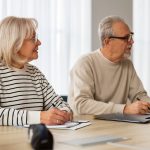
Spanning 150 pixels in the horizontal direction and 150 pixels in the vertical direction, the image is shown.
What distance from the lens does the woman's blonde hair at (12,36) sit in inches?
84.8

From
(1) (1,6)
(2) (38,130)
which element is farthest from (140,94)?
(2) (38,130)

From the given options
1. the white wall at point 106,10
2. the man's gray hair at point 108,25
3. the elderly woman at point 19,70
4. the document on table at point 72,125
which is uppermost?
the white wall at point 106,10

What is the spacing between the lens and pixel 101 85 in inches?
111

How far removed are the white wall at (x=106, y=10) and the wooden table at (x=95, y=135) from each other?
85.2 inches

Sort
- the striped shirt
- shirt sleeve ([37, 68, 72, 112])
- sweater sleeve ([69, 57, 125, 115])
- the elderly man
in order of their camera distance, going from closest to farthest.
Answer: the striped shirt
shirt sleeve ([37, 68, 72, 112])
sweater sleeve ([69, 57, 125, 115])
the elderly man

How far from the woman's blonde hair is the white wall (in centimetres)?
208

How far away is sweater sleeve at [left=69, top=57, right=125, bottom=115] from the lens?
8.25ft

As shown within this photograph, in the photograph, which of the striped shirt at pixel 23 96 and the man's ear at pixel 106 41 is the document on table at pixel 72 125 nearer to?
the striped shirt at pixel 23 96

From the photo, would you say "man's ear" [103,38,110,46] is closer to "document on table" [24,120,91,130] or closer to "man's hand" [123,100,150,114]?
"man's hand" [123,100,150,114]

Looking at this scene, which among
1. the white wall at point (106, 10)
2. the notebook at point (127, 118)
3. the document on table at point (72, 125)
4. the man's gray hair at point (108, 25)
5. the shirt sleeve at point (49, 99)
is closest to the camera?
the document on table at point (72, 125)

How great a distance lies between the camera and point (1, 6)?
3.49 m

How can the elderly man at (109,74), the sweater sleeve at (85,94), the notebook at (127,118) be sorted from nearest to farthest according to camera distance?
the notebook at (127,118), the sweater sleeve at (85,94), the elderly man at (109,74)

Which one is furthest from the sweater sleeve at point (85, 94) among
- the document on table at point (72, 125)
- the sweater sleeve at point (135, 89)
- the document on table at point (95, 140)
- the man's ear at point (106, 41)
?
the document on table at point (95, 140)

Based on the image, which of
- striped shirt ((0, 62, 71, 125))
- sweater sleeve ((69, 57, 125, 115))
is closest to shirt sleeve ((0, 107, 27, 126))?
striped shirt ((0, 62, 71, 125))
